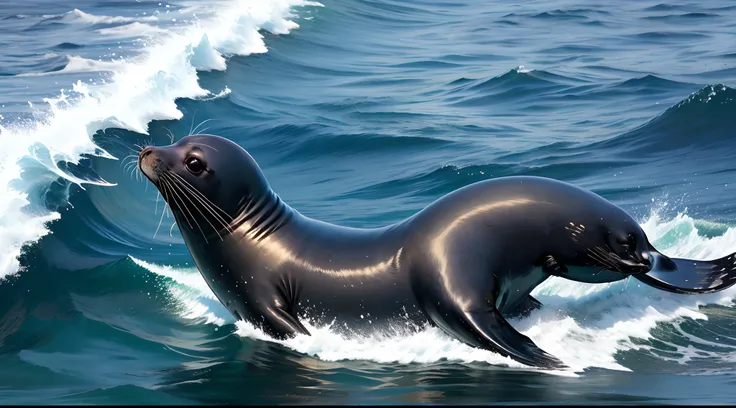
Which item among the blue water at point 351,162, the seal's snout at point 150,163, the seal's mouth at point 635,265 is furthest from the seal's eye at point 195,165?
the seal's mouth at point 635,265

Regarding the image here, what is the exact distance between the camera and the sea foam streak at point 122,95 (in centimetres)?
1177

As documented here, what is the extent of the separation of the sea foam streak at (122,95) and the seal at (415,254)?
2.50 m

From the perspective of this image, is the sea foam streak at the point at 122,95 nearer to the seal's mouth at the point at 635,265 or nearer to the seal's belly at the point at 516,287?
the seal's belly at the point at 516,287

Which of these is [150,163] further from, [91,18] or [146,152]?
[91,18]

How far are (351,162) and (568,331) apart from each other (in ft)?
29.0

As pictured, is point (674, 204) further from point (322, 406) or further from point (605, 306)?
point (322, 406)

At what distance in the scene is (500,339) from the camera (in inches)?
320

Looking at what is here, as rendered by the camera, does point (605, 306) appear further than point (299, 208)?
No

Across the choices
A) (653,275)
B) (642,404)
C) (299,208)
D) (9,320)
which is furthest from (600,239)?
(299,208)

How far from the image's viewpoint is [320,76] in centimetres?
2555

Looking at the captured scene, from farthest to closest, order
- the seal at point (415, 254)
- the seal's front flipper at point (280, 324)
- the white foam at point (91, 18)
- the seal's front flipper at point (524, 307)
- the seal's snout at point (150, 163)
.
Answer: the white foam at point (91, 18), the seal's snout at point (150, 163), the seal's front flipper at point (524, 307), the seal's front flipper at point (280, 324), the seal at point (415, 254)

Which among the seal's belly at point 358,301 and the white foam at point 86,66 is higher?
the seal's belly at point 358,301

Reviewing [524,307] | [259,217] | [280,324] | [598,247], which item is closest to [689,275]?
[598,247]

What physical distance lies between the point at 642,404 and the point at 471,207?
91.0 inches
